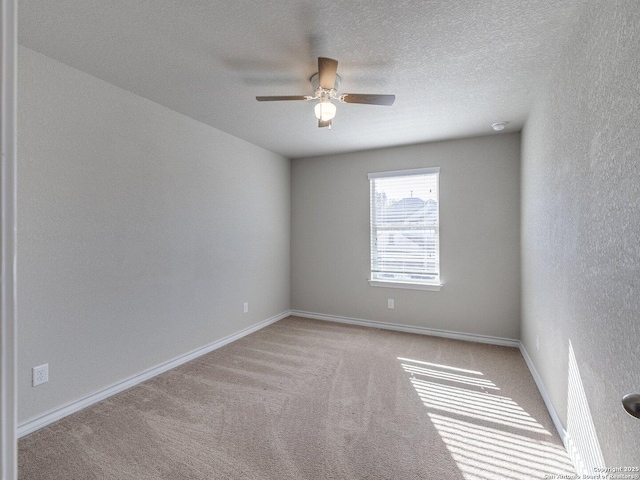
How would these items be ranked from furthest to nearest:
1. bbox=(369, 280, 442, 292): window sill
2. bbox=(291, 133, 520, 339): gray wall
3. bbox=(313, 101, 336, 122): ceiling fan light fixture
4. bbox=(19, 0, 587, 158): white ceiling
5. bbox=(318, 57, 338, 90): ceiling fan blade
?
bbox=(369, 280, 442, 292): window sill < bbox=(291, 133, 520, 339): gray wall < bbox=(313, 101, 336, 122): ceiling fan light fixture < bbox=(318, 57, 338, 90): ceiling fan blade < bbox=(19, 0, 587, 158): white ceiling

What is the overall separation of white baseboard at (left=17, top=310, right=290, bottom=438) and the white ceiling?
7.78 feet

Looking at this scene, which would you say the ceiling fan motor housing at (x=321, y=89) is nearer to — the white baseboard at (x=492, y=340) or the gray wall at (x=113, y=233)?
the gray wall at (x=113, y=233)

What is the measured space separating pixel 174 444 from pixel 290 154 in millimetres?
3718

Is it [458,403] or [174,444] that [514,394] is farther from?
[174,444]

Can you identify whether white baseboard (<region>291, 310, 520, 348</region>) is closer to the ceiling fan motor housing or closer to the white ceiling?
the white ceiling

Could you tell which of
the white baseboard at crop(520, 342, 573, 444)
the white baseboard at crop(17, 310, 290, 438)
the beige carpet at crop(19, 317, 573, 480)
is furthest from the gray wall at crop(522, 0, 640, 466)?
the white baseboard at crop(17, 310, 290, 438)

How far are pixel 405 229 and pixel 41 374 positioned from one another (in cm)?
381

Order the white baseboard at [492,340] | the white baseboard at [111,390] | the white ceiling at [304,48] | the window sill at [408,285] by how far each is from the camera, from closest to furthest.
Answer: the white ceiling at [304,48], the white baseboard at [492,340], the white baseboard at [111,390], the window sill at [408,285]

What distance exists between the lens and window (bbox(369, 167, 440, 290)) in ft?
13.8

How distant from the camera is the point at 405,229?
171 inches

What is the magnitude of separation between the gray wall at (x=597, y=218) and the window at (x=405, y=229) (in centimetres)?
170

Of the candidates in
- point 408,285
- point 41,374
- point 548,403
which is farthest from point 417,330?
point 41,374

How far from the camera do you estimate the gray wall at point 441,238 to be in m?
3.80

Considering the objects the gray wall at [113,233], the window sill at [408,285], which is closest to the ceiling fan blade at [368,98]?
the gray wall at [113,233]
